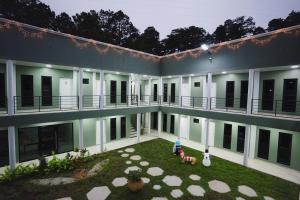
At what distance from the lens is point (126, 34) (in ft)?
120

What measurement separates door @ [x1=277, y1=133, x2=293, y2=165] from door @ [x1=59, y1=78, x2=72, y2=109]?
50.2 feet

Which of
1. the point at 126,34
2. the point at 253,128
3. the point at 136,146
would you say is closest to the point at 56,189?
the point at 136,146

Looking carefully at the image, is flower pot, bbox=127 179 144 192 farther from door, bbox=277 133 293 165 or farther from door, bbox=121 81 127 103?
door, bbox=121 81 127 103

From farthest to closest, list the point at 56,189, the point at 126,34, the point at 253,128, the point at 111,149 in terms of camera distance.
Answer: the point at 126,34 → the point at 111,149 → the point at 253,128 → the point at 56,189

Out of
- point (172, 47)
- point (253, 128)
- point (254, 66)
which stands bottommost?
point (253, 128)

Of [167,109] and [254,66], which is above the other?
[254,66]

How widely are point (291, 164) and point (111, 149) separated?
12.5 metres

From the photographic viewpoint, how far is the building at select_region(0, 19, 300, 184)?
30.9 ft

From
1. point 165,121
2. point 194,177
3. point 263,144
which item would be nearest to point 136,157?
point 194,177

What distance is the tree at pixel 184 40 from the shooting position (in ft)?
124

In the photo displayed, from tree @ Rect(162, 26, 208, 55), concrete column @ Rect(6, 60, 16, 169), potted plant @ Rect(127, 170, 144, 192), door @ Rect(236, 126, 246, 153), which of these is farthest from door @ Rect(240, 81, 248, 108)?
tree @ Rect(162, 26, 208, 55)

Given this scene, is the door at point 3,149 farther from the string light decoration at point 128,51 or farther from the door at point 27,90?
the string light decoration at point 128,51

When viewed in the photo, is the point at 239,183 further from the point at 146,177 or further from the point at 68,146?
the point at 68,146

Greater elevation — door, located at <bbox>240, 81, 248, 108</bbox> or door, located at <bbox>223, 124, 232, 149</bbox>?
door, located at <bbox>240, 81, 248, 108</bbox>
